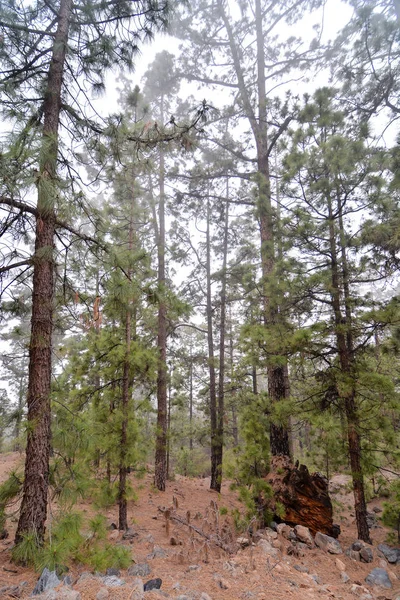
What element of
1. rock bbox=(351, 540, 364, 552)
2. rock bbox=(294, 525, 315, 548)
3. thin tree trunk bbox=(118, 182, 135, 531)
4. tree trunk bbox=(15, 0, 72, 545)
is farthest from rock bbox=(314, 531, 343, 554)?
tree trunk bbox=(15, 0, 72, 545)

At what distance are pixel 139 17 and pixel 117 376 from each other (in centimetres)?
602

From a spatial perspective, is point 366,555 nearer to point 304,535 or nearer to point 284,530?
point 304,535

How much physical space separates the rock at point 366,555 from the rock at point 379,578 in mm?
442

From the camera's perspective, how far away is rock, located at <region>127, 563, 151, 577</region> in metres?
3.75

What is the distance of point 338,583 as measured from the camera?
3.81 m

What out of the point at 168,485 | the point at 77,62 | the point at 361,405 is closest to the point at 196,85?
the point at 77,62

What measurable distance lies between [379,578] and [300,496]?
171 cm

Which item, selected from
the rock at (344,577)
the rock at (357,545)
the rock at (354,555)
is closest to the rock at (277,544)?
the rock at (344,577)

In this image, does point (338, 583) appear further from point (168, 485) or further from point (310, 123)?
point (168, 485)

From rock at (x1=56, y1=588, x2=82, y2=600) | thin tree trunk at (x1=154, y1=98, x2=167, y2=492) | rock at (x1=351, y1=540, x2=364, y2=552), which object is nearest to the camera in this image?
rock at (x1=56, y1=588, x2=82, y2=600)

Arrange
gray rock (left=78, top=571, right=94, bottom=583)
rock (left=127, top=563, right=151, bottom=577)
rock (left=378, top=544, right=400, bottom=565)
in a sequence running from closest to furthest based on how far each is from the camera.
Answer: gray rock (left=78, top=571, right=94, bottom=583) < rock (left=127, top=563, right=151, bottom=577) < rock (left=378, top=544, right=400, bottom=565)

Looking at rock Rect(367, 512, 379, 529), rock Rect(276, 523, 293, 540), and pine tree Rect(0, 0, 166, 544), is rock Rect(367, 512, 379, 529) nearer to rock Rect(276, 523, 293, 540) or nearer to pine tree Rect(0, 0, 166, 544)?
rock Rect(276, 523, 293, 540)

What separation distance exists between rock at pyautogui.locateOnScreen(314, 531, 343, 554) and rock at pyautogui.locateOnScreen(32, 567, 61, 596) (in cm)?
388

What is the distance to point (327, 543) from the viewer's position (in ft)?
15.9
